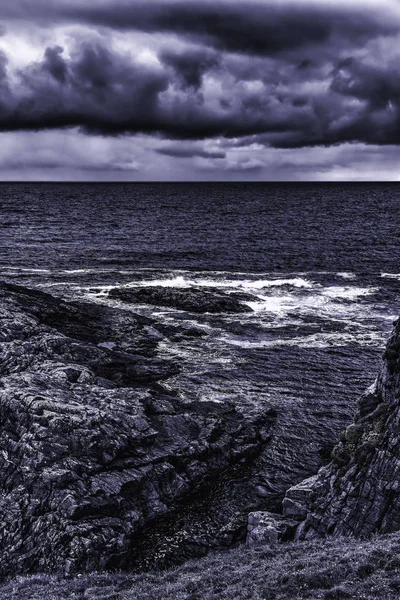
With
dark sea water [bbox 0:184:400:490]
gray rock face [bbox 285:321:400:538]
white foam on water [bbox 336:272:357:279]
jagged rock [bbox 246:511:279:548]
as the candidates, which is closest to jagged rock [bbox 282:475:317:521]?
gray rock face [bbox 285:321:400:538]

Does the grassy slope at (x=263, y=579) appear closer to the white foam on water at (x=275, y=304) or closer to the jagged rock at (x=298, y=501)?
the jagged rock at (x=298, y=501)

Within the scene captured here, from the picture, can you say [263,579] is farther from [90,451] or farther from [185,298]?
[185,298]

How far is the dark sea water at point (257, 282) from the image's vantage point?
123ft

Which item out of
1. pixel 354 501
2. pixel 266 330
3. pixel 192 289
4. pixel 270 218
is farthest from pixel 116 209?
pixel 354 501

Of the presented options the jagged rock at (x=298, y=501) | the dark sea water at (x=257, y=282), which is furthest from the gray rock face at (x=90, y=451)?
the jagged rock at (x=298, y=501)

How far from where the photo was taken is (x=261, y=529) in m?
22.3

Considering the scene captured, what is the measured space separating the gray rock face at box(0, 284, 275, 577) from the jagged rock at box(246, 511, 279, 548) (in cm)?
348

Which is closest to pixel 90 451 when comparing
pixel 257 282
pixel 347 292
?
pixel 347 292

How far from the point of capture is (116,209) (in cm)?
17438

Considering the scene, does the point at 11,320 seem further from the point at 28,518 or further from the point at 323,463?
the point at 323,463

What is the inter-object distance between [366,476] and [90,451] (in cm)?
1241

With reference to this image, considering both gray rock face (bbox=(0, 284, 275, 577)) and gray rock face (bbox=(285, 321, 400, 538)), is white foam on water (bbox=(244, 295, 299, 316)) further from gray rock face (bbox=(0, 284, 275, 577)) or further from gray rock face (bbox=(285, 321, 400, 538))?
gray rock face (bbox=(285, 321, 400, 538))

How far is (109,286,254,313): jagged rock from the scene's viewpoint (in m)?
54.7

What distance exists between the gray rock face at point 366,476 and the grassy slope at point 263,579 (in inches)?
51.7
